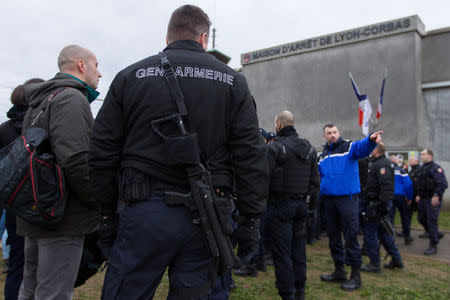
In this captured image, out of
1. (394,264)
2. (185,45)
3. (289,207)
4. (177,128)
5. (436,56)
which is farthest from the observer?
(436,56)

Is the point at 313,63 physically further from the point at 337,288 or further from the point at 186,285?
the point at 186,285

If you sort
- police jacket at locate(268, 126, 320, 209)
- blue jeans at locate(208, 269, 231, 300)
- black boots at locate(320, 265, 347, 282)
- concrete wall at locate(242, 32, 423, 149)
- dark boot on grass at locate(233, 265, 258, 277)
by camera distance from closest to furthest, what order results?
blue jeans at locate(208, 269, 231, 300), police jacket at locate(268, 126, 320, 209), black boots at locate(320, 265, 347, 282), dark boot on grass at locate(233, 265, 258, 277), concrete wall at locate(242, 32, 423, 149)

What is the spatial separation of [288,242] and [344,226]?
122cm

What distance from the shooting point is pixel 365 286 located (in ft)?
15.9


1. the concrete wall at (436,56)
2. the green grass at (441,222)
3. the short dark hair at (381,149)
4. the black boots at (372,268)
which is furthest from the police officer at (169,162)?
the concrete wall at (436,56)

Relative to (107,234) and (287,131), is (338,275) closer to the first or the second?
(287,131)

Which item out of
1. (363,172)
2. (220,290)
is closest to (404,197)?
(363,172)

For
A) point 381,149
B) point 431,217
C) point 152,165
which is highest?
point 381,149

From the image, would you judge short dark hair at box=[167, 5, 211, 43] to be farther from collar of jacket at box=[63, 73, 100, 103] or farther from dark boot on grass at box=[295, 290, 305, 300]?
dark boot on grass at box=[295, 290, 305, 300]

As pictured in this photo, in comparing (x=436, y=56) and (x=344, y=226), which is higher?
(x=436, y=56)

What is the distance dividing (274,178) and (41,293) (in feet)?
8.80

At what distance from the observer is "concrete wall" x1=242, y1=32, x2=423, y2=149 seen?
14.2m

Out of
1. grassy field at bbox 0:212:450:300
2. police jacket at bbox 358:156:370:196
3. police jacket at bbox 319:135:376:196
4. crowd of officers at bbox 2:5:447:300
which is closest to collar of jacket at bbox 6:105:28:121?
crowd of officers at bbox 2:5:447:300

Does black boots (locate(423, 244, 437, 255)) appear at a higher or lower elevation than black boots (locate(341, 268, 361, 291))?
lower
